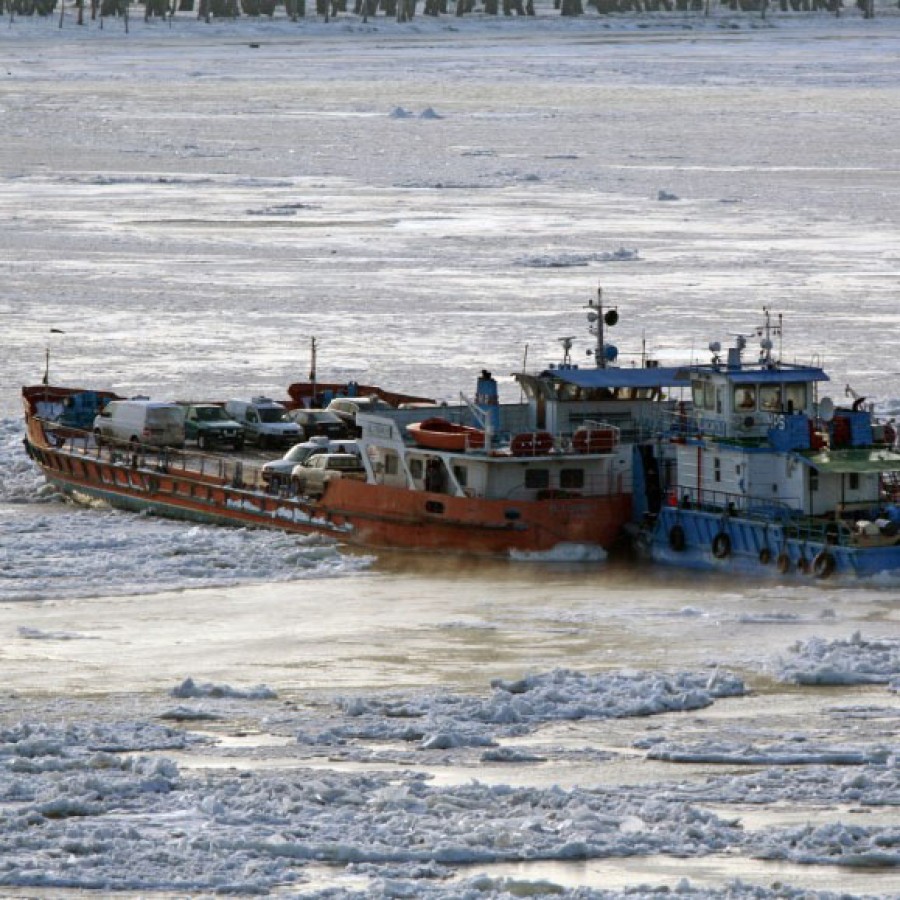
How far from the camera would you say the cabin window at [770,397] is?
35.7 meters

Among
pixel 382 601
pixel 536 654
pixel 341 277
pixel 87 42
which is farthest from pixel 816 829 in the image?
pixel 87 42

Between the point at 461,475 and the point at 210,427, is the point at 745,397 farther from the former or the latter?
the point at 210,427

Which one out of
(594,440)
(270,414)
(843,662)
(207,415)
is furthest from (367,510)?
(843,662)

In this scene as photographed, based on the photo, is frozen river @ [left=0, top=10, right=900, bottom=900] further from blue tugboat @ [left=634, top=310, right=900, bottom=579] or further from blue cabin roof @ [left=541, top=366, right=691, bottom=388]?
blue cabin roof @ [left=541, top=366, right=691, bottom=388]

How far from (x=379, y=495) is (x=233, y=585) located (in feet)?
12.4

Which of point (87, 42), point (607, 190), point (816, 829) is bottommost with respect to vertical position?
point (816, 829)

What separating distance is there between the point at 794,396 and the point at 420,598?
6.26m

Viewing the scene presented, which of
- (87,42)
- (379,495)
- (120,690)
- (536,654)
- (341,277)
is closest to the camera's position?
(120,690)

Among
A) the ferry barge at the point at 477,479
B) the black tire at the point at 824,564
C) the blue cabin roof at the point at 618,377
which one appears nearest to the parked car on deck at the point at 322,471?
the ferry barge at the point at 477,479

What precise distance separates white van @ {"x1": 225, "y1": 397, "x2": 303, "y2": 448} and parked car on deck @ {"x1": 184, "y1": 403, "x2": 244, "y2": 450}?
0.19 m

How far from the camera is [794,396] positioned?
3588cm

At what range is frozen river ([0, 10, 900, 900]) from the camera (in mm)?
21234

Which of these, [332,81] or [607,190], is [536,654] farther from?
[332,81]

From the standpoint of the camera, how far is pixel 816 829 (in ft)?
69.6
